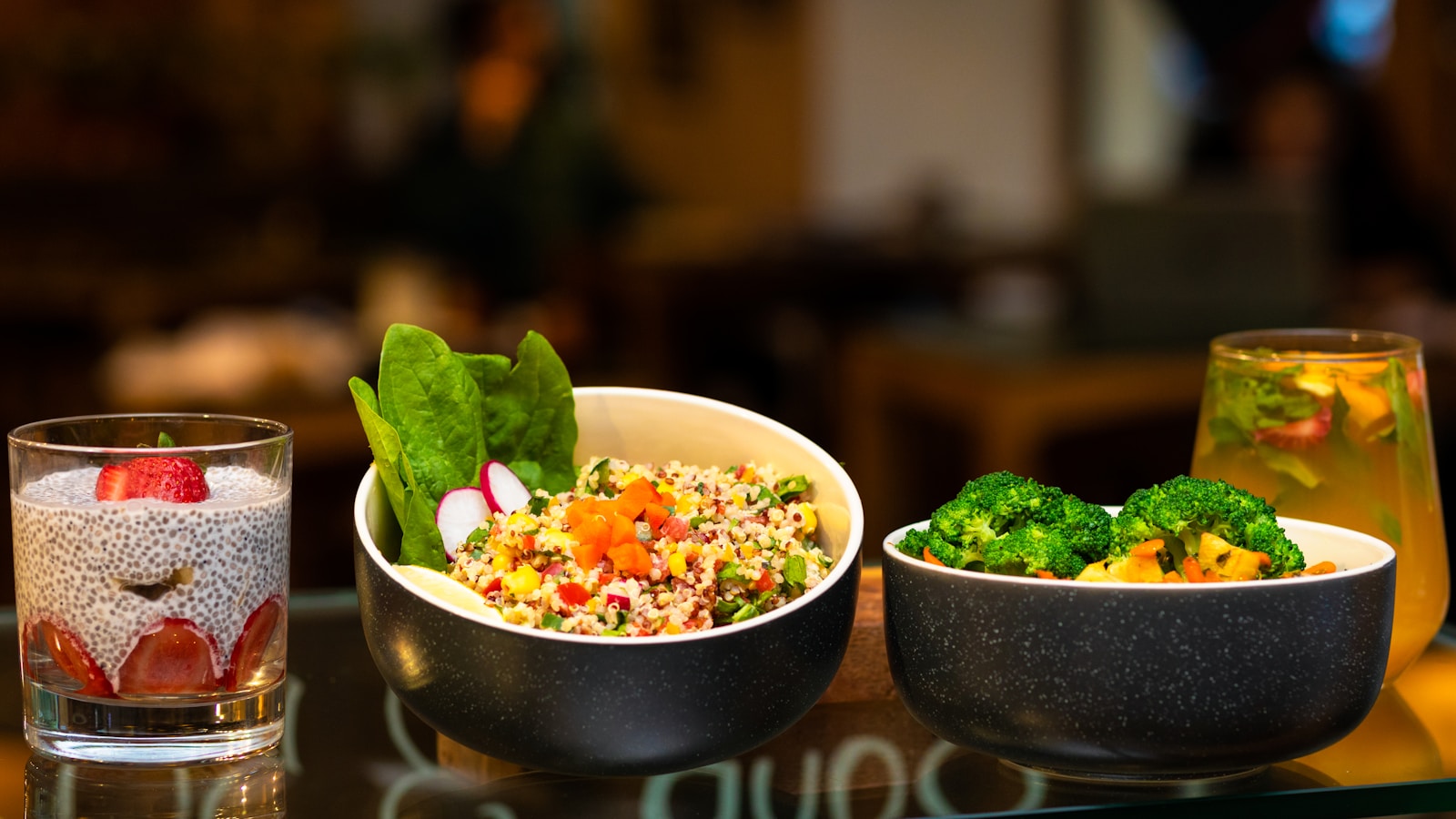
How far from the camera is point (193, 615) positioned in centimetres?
84

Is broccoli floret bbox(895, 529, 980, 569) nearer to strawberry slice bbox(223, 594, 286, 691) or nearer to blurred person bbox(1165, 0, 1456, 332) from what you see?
strawberry slice bbox(223, 594, 286, 691)

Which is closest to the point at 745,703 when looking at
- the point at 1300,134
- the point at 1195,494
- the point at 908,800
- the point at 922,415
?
the point at 908,800

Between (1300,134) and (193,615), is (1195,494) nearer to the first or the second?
(193,615)

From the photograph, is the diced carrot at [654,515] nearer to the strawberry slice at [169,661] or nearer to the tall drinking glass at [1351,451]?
the strawberry slice at [169,661]

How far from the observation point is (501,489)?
0.98 meters

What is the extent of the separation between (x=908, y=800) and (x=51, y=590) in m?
0.52

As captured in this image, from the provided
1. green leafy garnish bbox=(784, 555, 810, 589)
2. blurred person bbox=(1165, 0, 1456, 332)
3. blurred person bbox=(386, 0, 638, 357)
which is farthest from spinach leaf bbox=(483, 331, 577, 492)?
blurred person bbox=(386, 0, 638, 357)

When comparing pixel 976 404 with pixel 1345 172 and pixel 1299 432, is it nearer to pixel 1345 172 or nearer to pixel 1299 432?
pixel 1299 432

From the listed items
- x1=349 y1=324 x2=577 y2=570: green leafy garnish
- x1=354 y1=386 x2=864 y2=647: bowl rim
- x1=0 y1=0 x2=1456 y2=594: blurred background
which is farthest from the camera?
x1=0 y1=0 x2=1456 y2=594: blurred background

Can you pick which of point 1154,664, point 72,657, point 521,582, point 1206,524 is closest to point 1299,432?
point 1206,524

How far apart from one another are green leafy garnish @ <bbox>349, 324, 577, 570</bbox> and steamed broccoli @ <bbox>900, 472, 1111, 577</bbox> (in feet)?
0.94

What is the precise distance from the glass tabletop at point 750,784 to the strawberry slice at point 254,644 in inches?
2.1

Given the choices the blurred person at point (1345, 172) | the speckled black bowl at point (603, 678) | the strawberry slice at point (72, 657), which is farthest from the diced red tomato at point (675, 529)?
the blurred person at point (1345, 172)

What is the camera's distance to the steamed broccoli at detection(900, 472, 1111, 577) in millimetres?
831
